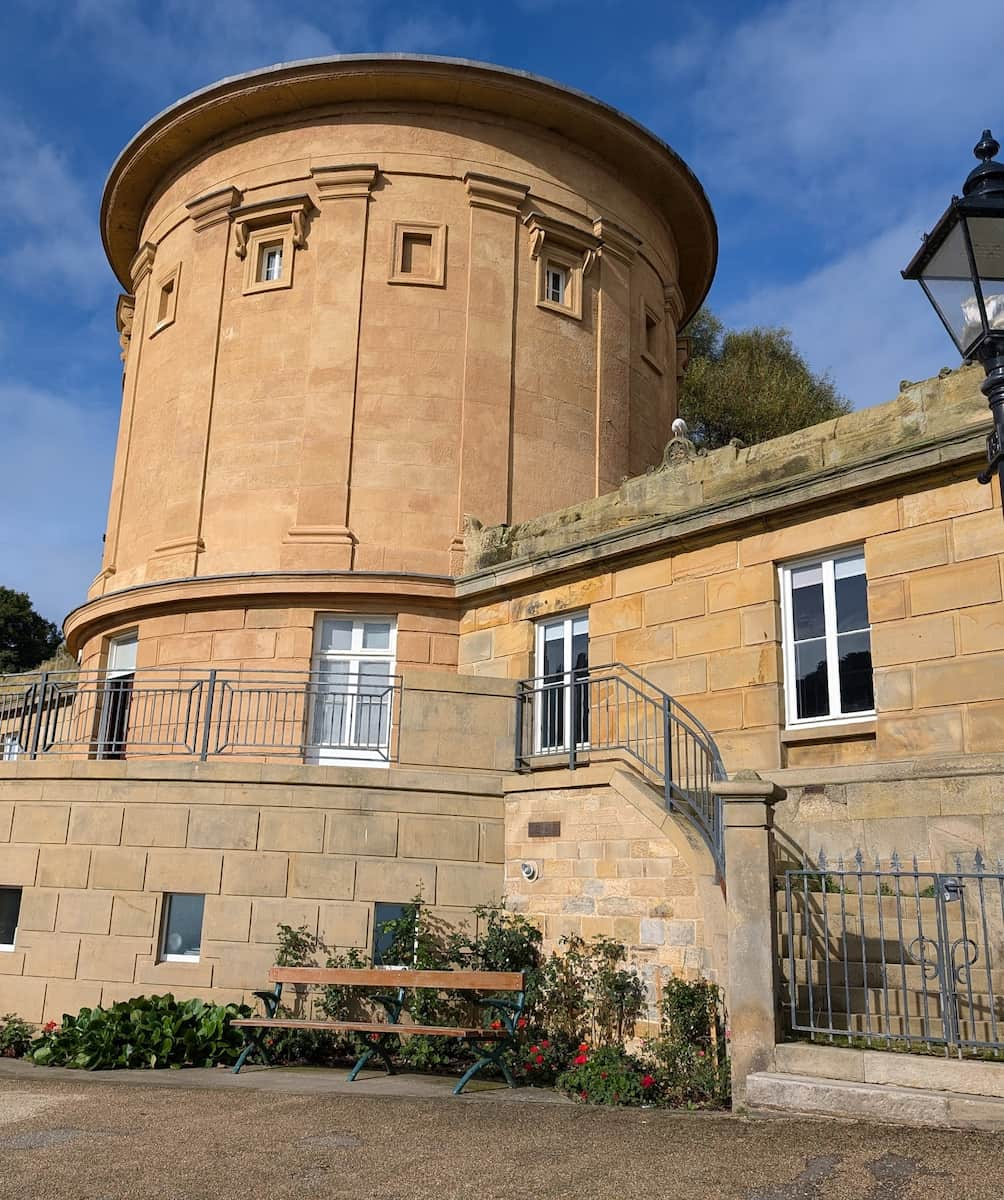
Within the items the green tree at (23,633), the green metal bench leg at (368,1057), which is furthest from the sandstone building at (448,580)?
the green tree at (23,633)

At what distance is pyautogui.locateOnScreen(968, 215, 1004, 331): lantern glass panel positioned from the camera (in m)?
5.07

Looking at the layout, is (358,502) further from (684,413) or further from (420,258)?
(684,413)

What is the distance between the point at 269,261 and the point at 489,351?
4.17 m

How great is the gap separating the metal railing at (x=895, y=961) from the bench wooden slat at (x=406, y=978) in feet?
7.85

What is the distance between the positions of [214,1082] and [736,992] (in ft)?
14.9

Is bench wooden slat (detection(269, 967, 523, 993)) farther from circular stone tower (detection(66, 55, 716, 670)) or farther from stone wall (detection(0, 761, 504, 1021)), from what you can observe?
circular stone tower (detection(66, 55, 716, 670))

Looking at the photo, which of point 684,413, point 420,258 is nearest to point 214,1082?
point 420,258

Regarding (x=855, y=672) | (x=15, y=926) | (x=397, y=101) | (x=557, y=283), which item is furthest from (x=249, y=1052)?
(x=397, y=101)

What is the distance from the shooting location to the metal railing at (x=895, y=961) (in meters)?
7.40

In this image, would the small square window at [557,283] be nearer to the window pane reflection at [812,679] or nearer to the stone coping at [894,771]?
the window pane reflection at [812,679]

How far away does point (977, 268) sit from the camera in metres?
5.17

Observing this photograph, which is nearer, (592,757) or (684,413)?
(592,757)

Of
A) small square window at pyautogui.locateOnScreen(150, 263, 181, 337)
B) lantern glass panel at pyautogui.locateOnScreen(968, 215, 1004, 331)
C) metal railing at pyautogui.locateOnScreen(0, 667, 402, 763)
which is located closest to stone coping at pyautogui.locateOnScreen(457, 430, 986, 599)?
metal railing at pyautogui.locateOnScreen(0, 667, 402, 763)

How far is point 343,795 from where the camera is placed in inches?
460
